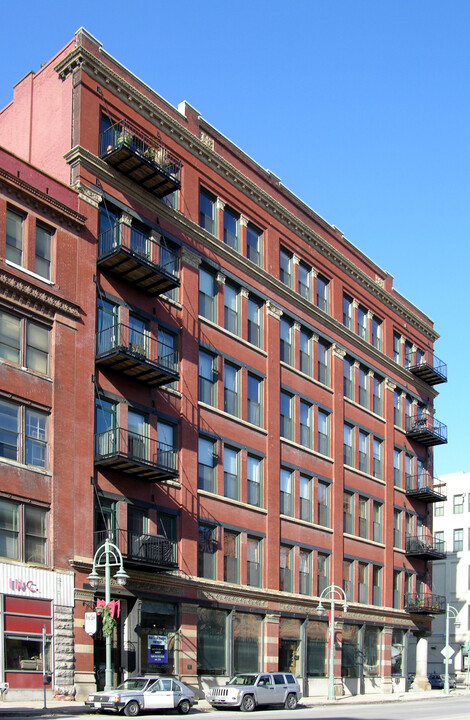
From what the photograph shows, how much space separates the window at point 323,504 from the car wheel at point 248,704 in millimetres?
16356

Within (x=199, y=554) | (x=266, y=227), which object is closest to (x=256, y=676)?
(x=199, y=554)

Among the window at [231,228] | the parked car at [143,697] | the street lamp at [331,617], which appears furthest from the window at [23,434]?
the street lamp at [331,617]

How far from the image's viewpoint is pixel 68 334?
36.2 metres

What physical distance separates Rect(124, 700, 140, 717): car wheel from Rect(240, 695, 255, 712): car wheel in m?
6.75

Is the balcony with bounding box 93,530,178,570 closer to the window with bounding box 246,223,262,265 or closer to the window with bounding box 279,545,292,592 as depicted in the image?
the window with bounding box 279,545,292,592

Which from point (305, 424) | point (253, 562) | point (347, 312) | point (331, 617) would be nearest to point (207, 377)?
point (253, 562)

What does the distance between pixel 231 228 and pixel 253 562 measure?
55.6 feet

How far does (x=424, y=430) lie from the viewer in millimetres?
64938

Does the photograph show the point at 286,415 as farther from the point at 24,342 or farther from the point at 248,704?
the point at 24,342

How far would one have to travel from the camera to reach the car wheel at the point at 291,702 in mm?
39719

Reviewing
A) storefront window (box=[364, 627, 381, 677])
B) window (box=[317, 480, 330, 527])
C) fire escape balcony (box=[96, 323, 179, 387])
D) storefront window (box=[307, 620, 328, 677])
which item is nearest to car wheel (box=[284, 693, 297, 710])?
storefront window (box=[307, 620, 328, 677])

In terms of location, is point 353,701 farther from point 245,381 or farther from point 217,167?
point 217,167

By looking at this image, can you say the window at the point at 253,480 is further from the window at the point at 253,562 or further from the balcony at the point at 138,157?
the balcony at the point at 138,157

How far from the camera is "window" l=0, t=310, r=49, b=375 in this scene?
33.8 m
